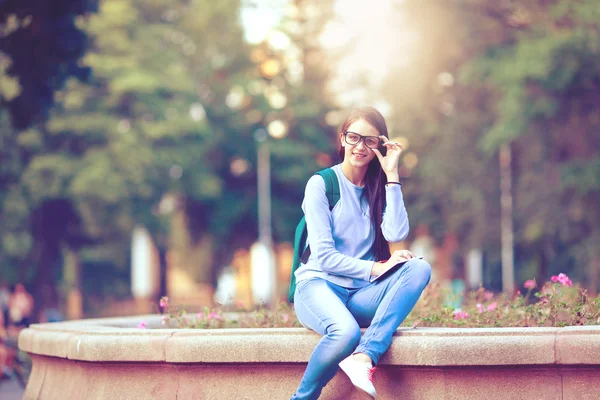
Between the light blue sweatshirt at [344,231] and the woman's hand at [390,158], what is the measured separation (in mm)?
71

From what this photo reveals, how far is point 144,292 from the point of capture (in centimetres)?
6088

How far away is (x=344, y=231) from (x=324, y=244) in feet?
0.79

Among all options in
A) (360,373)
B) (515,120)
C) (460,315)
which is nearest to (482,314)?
(460,315)

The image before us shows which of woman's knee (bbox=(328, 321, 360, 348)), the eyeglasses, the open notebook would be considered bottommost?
woman's knee (bbox=(328, 321, 360, 348))

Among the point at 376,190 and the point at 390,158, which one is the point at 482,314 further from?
the point at 390,158

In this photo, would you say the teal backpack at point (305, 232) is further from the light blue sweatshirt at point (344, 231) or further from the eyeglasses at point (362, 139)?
the eyeglasses at point (362, 139)

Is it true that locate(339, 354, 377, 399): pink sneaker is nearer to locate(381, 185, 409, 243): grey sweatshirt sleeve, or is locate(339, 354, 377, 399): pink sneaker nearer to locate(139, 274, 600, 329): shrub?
locate(381, 185, 409, 243): grey sweatshirt sleeve

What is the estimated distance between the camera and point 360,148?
6098mm

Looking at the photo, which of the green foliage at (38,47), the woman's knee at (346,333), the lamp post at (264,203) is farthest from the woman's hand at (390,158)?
the lamp post at (264,203)

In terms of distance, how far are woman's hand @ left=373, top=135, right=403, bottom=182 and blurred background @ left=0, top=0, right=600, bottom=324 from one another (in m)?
11.2

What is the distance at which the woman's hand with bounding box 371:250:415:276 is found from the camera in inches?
228

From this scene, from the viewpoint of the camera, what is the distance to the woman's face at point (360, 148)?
610 cm

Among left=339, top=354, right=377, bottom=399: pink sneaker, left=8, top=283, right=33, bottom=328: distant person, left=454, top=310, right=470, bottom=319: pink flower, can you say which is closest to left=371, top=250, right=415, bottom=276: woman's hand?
left=339, top=354, right=377, bottom=399: pink sneaker

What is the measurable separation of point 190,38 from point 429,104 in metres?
11.1
